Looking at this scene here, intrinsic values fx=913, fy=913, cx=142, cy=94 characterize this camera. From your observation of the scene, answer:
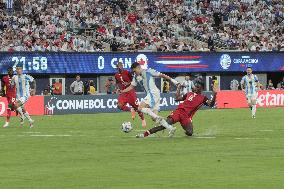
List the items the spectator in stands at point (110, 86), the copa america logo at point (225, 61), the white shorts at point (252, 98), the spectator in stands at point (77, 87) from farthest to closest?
the copa america logo at point (225, 61) < the spectator in stands at point (110, 86) < the spectator in stands at point (77, 87) < the white shorts at point (252, 98)

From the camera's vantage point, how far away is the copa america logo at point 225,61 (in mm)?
63000

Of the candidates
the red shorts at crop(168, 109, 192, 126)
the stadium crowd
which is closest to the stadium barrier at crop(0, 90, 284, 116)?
the stadium crowd

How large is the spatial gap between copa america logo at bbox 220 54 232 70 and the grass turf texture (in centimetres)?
3180

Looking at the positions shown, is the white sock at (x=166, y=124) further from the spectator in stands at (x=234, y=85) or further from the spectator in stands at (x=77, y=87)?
the spectator in stands at (x=234, y=85)

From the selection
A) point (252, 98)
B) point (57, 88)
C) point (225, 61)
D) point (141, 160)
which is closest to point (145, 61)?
point (225, 61)

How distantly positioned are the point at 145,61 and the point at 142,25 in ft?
8.47

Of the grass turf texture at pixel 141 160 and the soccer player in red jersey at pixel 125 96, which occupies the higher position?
the soccer player in red jersey at pixel 125 96

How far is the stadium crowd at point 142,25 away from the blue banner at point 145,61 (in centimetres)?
55

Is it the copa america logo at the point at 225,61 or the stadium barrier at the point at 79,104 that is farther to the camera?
the copa america logo at the point at 225,61

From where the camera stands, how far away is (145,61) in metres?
59.4

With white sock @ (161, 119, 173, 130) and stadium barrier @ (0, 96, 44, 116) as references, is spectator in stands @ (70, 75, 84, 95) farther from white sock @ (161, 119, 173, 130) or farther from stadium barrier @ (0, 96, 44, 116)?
white sock @ (161, 119, 173, 130)

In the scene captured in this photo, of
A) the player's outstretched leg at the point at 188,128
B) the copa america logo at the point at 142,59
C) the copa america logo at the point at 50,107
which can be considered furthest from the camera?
the copa america logo at the point at 142,59

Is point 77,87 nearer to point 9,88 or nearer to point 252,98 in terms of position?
point 252,98

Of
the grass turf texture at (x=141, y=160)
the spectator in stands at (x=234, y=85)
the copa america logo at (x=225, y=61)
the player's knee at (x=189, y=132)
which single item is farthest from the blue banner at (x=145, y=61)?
the player's knee at (x=189, y=132)
